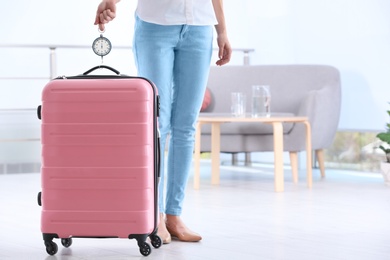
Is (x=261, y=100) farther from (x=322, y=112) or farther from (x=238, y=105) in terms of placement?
(x=322, y=112)

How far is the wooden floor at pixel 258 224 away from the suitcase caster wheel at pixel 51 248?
0.02m

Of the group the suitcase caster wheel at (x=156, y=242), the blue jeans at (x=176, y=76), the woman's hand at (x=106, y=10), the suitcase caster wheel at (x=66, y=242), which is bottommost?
the suitcase caster wheel at (x=66, y=242)

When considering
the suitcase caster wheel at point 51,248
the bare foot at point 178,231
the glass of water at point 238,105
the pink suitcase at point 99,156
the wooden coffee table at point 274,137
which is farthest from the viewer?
the glass of water at point 238,105

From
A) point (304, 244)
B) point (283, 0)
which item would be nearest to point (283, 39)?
point (283, 0)

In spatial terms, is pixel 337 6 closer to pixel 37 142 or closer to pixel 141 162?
pixel 37 142

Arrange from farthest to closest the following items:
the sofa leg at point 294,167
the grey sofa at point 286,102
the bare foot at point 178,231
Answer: the grey sofa at point 286,102 → the sofa leg at point 294,167 → the bare foot at point 178,231

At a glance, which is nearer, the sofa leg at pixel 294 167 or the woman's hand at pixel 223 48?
the woman's hand at pixel 223 48

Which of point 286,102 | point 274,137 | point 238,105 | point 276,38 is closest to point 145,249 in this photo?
point 274,137

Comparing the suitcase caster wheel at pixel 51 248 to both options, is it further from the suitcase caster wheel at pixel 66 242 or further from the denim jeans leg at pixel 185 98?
the denim jeans leg at pixel 185 98

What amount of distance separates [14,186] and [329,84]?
2130 millimetres

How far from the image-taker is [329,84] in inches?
230

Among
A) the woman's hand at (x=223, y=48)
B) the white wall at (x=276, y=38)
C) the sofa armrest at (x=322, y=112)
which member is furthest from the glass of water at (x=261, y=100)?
the woman's hand at (x=223, y=48)

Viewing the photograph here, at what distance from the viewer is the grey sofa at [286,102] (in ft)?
17.9

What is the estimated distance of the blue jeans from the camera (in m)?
2.88
